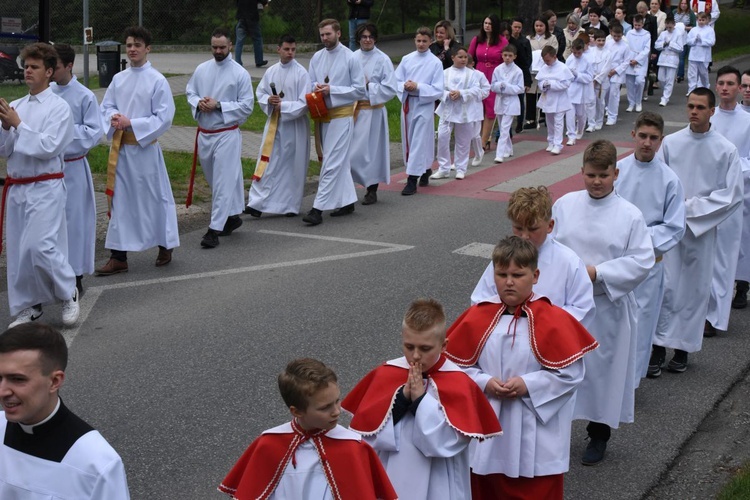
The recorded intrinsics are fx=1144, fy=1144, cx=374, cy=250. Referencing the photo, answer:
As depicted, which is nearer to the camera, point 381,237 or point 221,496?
point 221,496

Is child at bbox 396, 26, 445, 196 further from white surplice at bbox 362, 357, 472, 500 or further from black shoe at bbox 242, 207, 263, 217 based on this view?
white surplice at bbox 362, 357, 472, 500

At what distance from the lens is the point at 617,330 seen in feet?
19.5

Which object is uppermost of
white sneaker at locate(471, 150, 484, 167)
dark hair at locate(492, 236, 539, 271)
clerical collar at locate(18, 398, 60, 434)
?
dark hair at locate(492, 236, 539, 271)

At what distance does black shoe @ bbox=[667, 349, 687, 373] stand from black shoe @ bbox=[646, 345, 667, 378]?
0.22 feet

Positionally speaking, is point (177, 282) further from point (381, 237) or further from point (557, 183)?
point (557, 183)

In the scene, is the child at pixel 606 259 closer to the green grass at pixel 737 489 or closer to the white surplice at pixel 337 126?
the green grass at pixel 737 489

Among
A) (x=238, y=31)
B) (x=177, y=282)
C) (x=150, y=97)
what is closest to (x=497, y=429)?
(x=177, y=282)

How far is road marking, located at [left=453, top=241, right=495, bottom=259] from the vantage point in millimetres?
10547

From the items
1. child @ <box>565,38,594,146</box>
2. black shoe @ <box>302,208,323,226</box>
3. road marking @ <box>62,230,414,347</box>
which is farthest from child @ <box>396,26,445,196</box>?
child @ <box>565,38,594,146</box>

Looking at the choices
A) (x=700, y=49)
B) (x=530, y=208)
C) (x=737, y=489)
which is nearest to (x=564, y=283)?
(x=530, y=208)

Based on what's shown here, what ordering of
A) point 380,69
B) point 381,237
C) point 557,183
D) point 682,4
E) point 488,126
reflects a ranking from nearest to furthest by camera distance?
point 381,237 → point 380,69 → point 557,183 → point 488,126 → point 682,4

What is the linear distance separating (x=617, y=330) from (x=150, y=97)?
546 centimetres

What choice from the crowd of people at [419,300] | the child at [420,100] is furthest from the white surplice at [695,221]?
the child at [420,100]

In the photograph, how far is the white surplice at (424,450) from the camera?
426 centimetres
